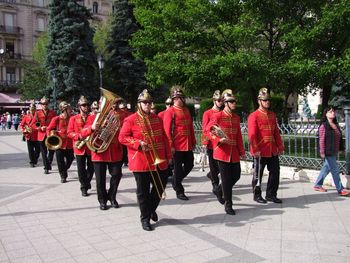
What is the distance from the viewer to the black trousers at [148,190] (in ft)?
19.7

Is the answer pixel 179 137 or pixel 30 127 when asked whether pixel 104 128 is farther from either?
pixel 30 127

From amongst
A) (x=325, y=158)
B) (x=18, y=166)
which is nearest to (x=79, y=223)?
(x=325, y=158)

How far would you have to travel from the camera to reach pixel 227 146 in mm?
6676

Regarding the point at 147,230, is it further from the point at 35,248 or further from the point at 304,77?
A: the point at 304,77

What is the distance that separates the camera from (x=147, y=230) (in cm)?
588

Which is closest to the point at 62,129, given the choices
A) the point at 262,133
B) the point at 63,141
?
the point at 63,141

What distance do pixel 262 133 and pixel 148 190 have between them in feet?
7.63

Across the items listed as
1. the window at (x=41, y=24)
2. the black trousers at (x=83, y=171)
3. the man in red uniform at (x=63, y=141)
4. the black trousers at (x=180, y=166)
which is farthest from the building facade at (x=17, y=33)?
the black trousers at (x=180, y=166)

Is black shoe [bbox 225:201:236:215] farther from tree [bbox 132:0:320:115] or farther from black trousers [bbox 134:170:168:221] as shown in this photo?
tree [bbox 132:0:320:115]

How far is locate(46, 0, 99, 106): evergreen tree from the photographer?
30.9m

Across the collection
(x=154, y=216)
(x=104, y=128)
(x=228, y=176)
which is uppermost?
(x=104, y=128)

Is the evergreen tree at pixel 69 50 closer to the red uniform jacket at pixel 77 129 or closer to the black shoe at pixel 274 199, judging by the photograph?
the red uniform jacket at pixel 77 129

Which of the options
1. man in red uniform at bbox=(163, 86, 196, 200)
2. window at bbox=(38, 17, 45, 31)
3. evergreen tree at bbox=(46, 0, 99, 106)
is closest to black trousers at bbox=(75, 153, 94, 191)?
man in red uniform at bbox=(163, 86, 196, 200)

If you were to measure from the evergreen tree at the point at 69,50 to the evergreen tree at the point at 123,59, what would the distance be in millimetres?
1662
